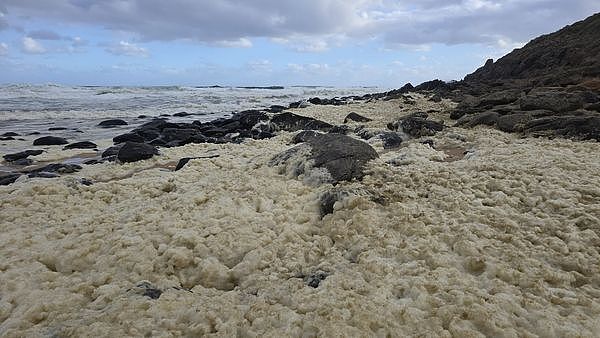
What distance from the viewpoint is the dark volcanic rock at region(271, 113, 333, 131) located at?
15289 millimetres

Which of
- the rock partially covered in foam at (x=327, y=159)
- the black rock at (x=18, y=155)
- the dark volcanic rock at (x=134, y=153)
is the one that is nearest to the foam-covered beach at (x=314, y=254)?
the rock partially covered in foam at (x=327, y=159)

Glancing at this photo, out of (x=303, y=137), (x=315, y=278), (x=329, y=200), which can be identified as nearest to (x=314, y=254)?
(x=315, y=278)

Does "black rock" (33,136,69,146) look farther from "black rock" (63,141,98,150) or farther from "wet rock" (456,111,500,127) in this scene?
"wet rock" (456,111,500,127)

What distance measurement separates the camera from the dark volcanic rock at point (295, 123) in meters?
15.3

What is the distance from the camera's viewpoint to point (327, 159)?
6840 millimetres

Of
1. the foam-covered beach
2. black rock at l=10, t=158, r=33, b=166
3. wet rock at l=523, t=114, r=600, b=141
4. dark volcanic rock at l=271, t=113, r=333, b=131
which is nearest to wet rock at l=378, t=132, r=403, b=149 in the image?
wet rock at l=523, t=114, r=600, b=141

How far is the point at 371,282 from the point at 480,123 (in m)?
9.52

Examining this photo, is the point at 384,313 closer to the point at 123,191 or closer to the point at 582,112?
the point at 123,191

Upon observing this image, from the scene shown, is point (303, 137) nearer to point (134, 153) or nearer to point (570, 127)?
point (134, 153)

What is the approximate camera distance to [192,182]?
7.15m

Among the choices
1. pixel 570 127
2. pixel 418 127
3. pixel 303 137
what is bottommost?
pixel 303 137

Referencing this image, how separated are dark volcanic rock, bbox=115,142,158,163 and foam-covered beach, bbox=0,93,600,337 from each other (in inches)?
133

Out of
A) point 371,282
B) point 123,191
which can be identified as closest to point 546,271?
point 371,282

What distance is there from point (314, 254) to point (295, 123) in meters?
12.0
